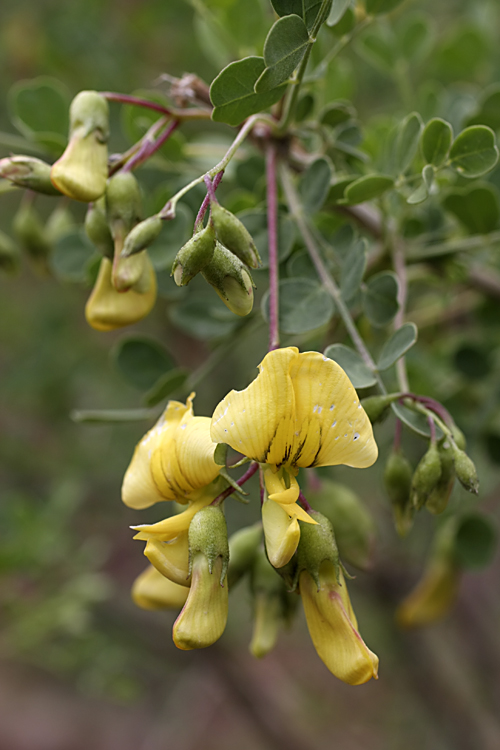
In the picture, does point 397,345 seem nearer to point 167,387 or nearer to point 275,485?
point 275,485

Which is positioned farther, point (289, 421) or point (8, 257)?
point (8, 257)

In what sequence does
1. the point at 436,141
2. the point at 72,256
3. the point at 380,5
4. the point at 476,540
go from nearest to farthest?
the point at 436,141, the point at 380,5, the point at 72,256, the point at 476,540

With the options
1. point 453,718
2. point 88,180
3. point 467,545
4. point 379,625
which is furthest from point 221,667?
point 88,180

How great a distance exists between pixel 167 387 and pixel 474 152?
0.50m

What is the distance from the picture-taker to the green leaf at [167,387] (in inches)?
36.1

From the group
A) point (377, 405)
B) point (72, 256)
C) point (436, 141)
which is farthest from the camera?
point (72, 256)

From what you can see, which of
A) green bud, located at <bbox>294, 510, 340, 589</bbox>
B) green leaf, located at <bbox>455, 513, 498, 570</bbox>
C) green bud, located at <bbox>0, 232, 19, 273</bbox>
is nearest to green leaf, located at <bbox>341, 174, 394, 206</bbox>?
green bud, located at <bbox>294, 510, 340, 589</bbox>

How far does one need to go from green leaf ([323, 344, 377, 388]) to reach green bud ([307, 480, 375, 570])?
0.65ft

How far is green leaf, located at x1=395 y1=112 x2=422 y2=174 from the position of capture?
772 millimetres

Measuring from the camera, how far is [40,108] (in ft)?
3.22

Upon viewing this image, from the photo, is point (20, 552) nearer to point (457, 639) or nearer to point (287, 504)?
point (287, 504)

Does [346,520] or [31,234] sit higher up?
[31,234]

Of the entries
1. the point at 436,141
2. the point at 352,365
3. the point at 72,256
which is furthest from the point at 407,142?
the point at 72,256

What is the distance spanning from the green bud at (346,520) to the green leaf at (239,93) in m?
0.44
